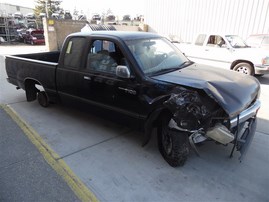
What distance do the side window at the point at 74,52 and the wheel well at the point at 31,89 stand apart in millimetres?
1406

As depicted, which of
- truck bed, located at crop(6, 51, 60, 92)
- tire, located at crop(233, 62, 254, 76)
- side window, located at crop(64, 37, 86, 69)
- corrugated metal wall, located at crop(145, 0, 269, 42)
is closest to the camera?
side window, located at crop(64, 37, 86, 69)

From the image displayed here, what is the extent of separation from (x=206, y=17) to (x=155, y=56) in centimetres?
1268

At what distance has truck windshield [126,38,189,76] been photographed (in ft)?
11.6

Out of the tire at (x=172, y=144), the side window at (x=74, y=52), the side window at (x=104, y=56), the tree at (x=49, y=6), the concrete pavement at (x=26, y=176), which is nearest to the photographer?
the concrete pavement at (x=26, y=176)

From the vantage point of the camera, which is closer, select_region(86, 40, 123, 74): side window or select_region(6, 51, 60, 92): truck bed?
select_region(86, 40, 123, 74): side window

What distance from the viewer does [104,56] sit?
3.89m

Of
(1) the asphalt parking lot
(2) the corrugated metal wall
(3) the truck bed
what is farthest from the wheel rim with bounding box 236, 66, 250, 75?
(3) the truck bed

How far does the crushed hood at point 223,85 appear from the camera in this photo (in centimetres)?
279

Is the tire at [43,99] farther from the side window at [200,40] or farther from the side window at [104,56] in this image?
the side window at [200,40]

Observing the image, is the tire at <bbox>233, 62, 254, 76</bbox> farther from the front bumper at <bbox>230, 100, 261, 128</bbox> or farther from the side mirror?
the side mirror

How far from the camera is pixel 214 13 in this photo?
1439cm

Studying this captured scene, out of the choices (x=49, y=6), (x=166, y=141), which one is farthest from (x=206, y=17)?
(x=49, y=6)

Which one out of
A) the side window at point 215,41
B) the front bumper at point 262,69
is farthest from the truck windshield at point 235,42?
the front bumper at point 262,69

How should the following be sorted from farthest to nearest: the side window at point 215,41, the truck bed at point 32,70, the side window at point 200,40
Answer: the side window at point 200,40, the side window at point 215,41, the truck bed at point 32,70
